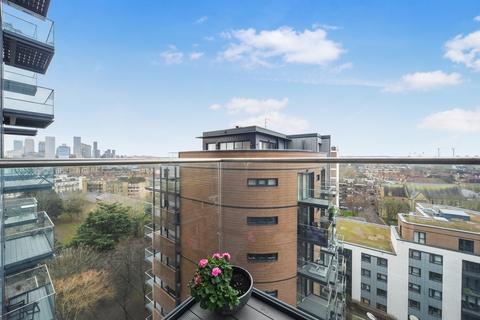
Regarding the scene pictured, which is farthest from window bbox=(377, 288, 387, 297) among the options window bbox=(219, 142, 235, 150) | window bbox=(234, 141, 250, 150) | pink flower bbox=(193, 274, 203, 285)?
window bbox=(219, 142, 235, 150)

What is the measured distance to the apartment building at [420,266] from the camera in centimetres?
→ 112

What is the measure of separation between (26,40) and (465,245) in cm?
752

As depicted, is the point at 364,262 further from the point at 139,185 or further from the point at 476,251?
the point at 139,185

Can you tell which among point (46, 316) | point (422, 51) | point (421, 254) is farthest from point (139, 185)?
point (422, 51)

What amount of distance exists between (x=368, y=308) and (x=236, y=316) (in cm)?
80

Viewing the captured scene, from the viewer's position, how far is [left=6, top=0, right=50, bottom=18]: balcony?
4.94 meters

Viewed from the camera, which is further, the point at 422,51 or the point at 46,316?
the point at 422,51

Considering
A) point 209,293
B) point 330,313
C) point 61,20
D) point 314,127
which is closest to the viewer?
point 209,293

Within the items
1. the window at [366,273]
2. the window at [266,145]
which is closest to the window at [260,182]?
the window at [366,273]

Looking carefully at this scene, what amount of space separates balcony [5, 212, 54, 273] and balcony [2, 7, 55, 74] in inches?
221

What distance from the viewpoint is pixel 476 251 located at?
1.11 metres

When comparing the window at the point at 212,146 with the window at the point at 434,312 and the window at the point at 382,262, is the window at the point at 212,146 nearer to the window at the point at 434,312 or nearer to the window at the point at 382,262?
the window at the point at 382,262

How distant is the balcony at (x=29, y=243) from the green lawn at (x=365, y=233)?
170cm

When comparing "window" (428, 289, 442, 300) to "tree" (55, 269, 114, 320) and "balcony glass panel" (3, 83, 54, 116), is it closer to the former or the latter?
"tree" (55, 269, 114, 320)
